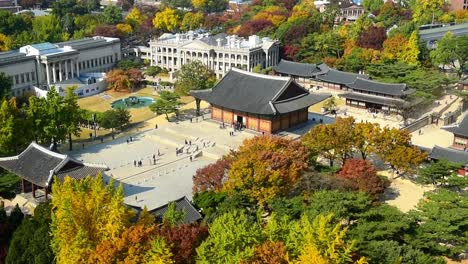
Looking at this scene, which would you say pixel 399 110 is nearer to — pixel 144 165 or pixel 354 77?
pixel 354 77

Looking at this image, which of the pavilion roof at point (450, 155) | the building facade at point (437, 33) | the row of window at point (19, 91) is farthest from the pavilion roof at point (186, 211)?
the building facade at point (437, 33)

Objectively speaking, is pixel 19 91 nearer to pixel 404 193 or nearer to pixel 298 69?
pixel 298 69

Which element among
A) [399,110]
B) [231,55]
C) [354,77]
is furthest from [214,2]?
[399,110]

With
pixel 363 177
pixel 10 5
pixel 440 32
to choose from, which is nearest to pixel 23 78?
pixel 363 177

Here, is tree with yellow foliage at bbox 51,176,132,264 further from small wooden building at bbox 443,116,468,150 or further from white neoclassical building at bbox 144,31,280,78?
white neoclassical building at bbox 144,31,280,78

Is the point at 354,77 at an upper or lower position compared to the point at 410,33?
lower

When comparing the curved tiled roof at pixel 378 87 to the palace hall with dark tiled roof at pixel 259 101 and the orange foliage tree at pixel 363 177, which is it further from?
the orange foliage tree at pixel 363 177

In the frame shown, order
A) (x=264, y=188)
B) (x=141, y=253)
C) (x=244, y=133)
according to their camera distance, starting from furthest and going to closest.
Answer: (x=244, y=133)
(x=264, y=188)
(x=141, y=253)
